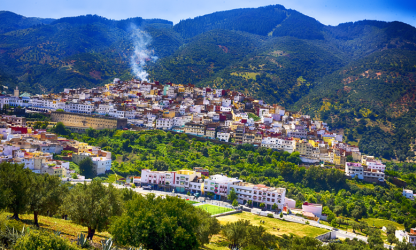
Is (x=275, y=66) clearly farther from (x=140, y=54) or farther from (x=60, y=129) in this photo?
(x=60, y=129)

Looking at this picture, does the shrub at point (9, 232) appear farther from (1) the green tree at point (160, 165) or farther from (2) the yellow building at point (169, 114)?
(2) the yellow building at point (169, 114)

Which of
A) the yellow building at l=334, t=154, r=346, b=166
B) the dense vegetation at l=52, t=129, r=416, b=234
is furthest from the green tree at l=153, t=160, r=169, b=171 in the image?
the yellow building at l=334, t=154, r=346, b=166

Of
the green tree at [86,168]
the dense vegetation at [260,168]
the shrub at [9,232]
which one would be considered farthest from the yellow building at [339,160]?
the shrub at [9,232]

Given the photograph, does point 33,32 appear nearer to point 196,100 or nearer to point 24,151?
point 196,100

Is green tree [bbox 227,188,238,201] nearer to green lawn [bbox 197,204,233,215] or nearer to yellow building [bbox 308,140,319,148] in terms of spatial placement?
green lawn [bbox 197,204,233,215]

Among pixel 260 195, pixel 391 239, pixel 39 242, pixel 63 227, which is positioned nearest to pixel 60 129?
pixel 260 195

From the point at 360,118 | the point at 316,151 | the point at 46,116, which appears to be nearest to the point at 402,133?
the point at 360,118
